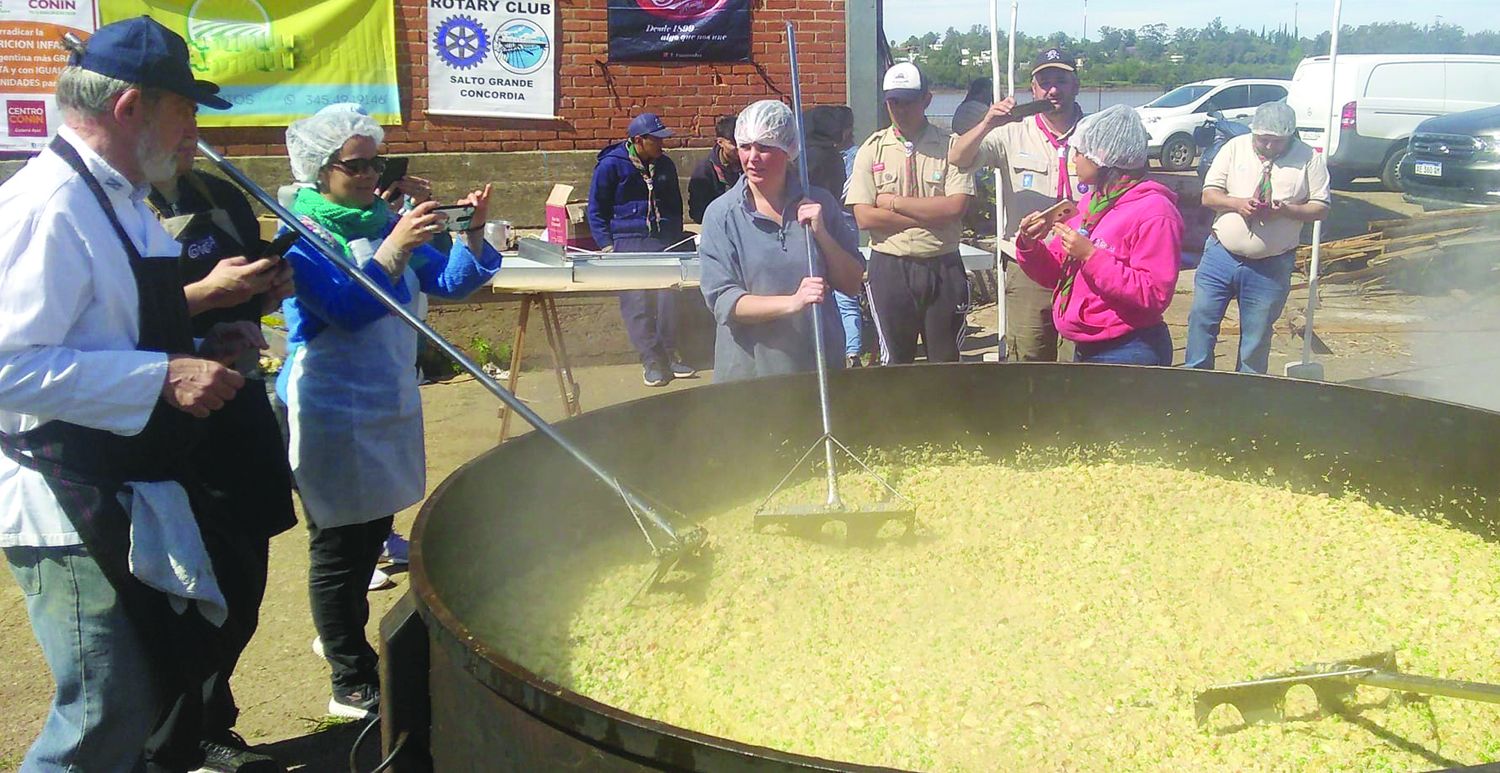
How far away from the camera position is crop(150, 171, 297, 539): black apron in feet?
8.37

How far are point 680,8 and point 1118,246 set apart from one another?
5.06m

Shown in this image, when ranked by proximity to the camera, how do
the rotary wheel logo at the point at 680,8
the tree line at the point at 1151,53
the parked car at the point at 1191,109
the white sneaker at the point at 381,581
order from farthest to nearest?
1. the tree line at the point at 1151,53
2. the parked car at the point at 1191,109
3. the rotary wheel logo at the point at 680,8
4. the white sneaker at the point at 381,581

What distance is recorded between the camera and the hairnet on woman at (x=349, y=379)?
3.05m

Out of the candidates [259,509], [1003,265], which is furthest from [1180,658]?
[1003,265]

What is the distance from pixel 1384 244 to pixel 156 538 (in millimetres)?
11242

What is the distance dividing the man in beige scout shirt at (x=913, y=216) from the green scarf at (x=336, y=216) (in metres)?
2.61

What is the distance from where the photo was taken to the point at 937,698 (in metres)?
2.35

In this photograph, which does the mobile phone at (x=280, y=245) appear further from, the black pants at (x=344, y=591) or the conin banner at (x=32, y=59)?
the conin banner at (x=32, y=59)

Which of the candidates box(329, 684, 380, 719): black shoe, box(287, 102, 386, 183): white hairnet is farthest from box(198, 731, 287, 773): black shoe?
box(287, 102, 386, 183): white hairnet

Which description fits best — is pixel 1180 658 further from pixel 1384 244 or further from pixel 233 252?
pixel 1384 244

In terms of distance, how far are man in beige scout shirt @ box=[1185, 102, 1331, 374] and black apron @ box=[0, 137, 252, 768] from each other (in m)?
4.79

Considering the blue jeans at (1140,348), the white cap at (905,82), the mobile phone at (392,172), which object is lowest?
the blue jeans at (1140,348)

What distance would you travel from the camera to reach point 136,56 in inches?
84.5

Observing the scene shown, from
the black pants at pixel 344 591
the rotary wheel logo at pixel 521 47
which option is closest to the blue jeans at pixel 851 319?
the rotary wheel logo at pixel 521 47
